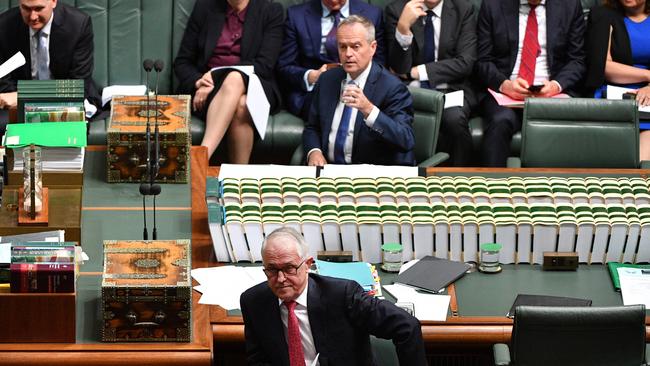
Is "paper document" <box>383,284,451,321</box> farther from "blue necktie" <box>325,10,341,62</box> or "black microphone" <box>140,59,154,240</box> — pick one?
"blue necktie" <box>325,10,341,62</box>

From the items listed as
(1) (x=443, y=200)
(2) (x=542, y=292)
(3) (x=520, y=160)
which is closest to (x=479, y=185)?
(1) (x=443, y=200)

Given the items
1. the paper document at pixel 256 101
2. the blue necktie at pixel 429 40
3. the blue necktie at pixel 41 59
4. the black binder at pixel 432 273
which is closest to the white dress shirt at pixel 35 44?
the blue necktie at pixel 41 59

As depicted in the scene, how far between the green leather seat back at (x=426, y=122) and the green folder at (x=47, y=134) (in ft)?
6.21

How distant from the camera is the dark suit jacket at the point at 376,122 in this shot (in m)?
6.65

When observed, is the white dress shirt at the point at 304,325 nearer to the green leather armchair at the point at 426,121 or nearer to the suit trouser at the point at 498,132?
the green leather armchair at the point at 426,121

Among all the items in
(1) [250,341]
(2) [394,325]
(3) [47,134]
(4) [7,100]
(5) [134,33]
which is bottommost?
(1) [250,341]

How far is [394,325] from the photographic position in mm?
4539

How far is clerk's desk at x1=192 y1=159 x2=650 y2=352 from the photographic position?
Answer: 486cm

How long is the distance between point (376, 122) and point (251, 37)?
6.04ft

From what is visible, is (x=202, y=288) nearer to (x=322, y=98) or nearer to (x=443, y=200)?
(x=443, y=200)

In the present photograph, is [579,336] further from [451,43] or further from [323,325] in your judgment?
[451,43]

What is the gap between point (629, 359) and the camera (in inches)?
184

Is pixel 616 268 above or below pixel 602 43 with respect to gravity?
below

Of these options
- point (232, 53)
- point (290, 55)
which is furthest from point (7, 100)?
point (290, 55)
